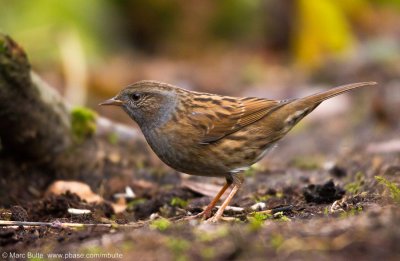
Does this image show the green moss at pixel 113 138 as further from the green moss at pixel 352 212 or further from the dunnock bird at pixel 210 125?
the green moss at pixel 352 212

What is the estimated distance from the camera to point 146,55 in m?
17.8

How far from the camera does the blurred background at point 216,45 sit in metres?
13.2

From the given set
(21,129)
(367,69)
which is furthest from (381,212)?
(367,69)

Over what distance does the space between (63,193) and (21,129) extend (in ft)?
3.13

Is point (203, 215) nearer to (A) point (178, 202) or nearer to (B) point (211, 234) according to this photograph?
(A) point (178, 202)

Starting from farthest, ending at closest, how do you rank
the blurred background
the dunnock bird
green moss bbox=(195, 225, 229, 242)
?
the blurred background, the dunnock bird, green moss bbox=(195, 225, 229, 242)

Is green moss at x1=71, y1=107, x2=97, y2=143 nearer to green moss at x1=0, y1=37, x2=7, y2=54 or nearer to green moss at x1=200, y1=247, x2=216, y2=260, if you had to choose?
green moss at x1=0, y1=37, x2=7, y2=54

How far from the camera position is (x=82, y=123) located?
8.37 meters

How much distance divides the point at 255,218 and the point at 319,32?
10013 millimetres

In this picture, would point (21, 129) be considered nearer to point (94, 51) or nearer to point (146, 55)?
point (94, 51)

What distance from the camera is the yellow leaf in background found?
14633mm

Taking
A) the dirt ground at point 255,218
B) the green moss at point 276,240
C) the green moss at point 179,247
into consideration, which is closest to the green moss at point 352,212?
the dirt ground at point 255,218

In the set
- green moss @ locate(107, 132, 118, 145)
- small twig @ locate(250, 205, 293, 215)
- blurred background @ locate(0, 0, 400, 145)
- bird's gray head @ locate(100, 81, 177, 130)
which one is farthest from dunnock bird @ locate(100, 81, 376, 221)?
blurred background @ locate(0, 0, 400, 145)

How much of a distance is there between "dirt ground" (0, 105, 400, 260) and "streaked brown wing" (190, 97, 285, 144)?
2.60 ft
